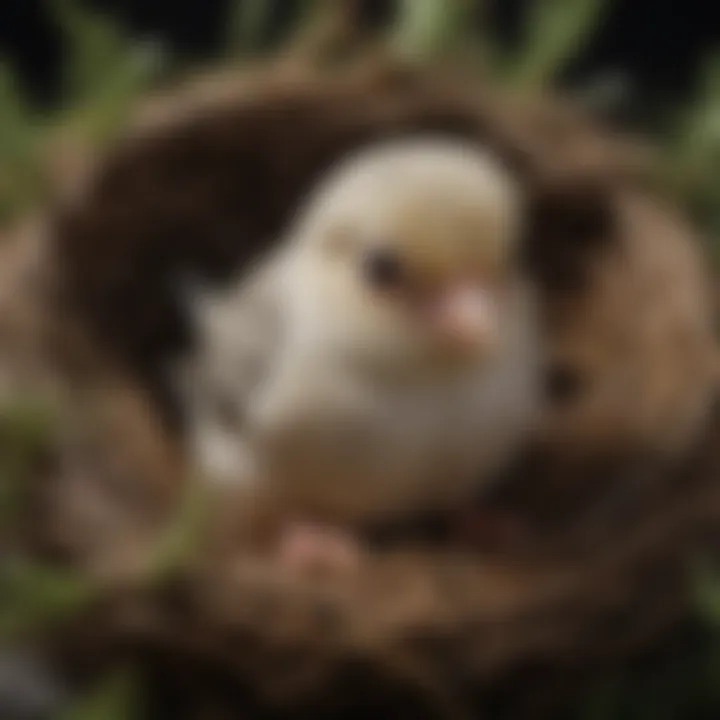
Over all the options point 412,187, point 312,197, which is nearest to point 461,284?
point 412,187

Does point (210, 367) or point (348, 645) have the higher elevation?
point (210, 367)

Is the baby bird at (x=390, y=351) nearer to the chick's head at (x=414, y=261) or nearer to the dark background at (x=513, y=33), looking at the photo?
the chick's head at (x=414, y=261)

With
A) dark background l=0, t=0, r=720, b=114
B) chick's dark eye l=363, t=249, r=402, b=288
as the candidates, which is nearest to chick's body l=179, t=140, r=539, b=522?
chick's dark eye l=363, t=249, r=402, b=288

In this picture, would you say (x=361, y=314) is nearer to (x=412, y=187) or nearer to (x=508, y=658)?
(x=412, y=187)

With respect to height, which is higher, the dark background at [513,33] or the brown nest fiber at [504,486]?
the dark background at [513,33]

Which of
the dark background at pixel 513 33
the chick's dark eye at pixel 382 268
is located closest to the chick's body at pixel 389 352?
the chick's dark eye at pixel 382 268

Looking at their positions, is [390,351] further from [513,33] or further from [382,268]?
[513,33]
